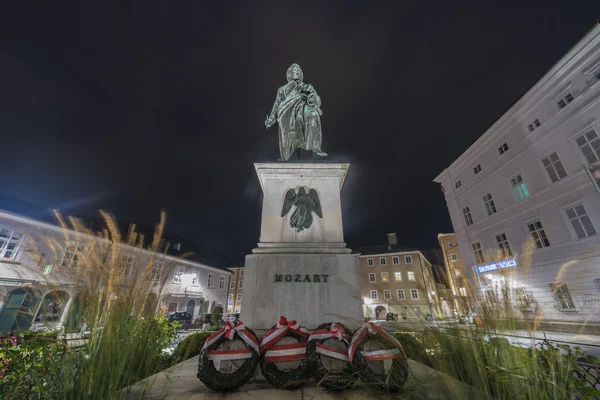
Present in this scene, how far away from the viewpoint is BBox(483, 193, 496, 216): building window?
20250 mm

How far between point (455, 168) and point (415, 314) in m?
26.8

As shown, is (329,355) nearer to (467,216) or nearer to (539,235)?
(539,235)

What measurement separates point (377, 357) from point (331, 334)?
566mm

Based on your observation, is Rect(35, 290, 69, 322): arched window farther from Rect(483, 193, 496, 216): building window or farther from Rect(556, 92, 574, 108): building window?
Rect(483, 193, 496, 216): building window

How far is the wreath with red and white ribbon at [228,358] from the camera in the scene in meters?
2.66

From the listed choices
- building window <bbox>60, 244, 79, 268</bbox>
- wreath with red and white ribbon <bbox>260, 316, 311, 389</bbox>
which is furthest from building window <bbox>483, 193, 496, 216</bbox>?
building window <bbox>60, 244, 79, 268</bbox>

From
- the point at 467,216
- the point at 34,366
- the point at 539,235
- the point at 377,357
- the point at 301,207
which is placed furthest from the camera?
the point at 467,216

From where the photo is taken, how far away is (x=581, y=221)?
46.2ft

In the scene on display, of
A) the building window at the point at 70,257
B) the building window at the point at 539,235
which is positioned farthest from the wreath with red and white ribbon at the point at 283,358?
the building window at the point at 539,235

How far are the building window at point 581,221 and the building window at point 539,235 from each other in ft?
5.70

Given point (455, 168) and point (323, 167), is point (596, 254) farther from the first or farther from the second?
point (323, 167)

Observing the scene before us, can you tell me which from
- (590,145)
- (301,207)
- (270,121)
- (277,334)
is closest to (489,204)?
(590,145)

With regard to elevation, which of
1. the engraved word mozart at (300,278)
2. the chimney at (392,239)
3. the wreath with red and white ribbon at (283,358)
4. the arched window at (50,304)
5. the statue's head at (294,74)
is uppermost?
the chimney at (392,239)

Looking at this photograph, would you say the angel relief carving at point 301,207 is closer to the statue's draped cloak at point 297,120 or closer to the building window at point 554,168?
the statue's draped cloak at point 297,120
